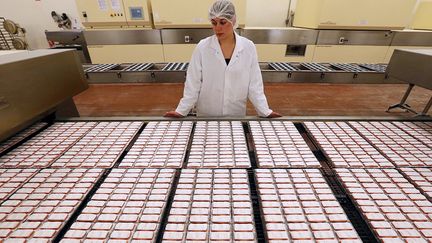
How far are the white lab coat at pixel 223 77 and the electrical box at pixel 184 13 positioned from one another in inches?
81.8

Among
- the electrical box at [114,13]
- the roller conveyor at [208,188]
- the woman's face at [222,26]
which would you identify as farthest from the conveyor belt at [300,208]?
the electrical box at [114,13]

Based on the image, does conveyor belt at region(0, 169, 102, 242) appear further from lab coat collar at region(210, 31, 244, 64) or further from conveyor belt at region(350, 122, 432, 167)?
conveyor belt at region(350, 122, 432, 167)

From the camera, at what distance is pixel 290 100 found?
3221 millimetres

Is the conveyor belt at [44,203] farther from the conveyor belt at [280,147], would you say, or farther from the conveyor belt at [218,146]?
the conveyor belt at [280,147]

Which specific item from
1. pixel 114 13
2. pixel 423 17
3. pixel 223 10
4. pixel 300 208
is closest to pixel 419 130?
pixel 300 208

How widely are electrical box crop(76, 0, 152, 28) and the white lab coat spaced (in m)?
2.34

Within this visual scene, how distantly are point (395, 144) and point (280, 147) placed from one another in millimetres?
545

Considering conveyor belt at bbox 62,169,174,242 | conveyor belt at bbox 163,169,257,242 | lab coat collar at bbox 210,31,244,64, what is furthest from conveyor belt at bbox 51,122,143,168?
lab coat collar at bbox 210,31,244,64

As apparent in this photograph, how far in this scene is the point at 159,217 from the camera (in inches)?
24.8

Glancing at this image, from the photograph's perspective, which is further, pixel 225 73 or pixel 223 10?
pixel 225 73

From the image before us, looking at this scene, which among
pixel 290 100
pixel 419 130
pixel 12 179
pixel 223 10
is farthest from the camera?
pixel 290 100

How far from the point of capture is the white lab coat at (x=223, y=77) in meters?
1.54

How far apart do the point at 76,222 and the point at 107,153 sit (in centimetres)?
34

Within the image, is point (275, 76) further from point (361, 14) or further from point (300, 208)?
point (300, 208)
